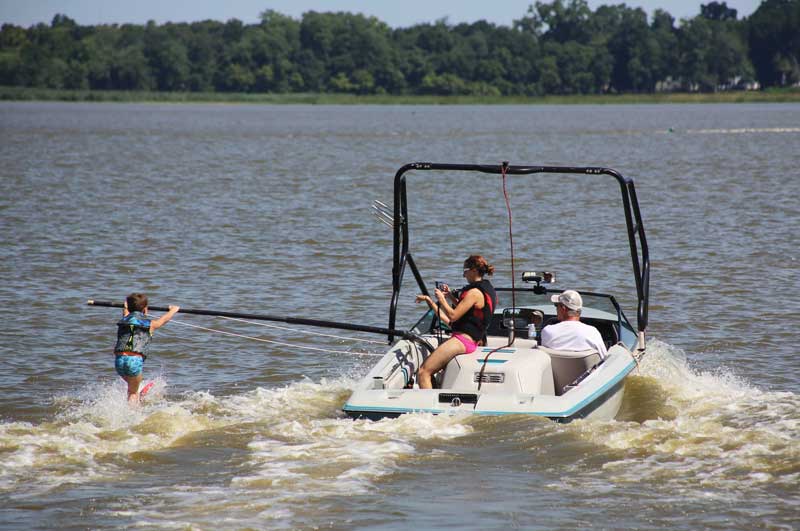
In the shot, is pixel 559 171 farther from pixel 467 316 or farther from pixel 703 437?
pixel 703 437

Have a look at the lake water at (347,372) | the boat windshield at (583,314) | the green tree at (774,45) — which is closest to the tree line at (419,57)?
the green tree at (774,45)

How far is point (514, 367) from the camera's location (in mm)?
10242

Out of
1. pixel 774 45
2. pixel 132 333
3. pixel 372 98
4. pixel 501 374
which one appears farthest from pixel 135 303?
pixel 774 45

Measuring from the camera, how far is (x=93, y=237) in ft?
76.5

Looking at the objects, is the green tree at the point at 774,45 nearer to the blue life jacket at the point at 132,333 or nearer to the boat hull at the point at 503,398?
the boat hull at the point at 503,398

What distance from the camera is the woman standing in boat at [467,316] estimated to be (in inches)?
409

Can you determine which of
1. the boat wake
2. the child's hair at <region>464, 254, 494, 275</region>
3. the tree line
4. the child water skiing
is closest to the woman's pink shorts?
the child's hair at <region>464, 254, 494, 275</region>

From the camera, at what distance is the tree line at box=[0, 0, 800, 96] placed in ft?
563

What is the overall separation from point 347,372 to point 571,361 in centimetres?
316

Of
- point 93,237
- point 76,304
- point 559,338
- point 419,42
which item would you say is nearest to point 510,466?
point 559,338

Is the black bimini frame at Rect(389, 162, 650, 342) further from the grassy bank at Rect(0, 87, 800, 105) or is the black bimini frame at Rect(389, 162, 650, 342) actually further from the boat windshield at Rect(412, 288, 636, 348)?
the grassy bank at Rect(0, 87, 800, 105)

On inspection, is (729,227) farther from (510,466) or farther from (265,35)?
Result: (265,35)

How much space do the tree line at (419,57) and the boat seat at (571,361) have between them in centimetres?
15993

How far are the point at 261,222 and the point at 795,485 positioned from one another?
1875cm
